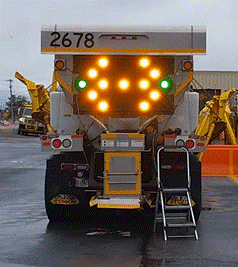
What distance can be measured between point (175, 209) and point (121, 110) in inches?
69.2

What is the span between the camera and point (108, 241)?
31.9ft

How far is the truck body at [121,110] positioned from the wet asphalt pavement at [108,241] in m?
0.48

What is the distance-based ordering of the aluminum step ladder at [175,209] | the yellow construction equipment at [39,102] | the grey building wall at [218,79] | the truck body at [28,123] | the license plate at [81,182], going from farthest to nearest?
the truck body at [28,123] → the grey building wall at [218,79] → the yellow construction equipment at [39,102] → the license plate at [81,182] → the aluminum step ladder at [175,209]

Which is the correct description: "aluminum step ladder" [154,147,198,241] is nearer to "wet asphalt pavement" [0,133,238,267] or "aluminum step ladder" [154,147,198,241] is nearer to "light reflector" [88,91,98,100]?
"wet asphalt pavement" [0,133,238,267]

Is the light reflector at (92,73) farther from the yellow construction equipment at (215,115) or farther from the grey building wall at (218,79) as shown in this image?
the grey building wall at (218,79)

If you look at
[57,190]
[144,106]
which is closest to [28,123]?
[57,190]

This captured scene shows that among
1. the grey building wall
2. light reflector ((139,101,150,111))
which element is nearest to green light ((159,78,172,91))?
light reflector ((139,101,150,111))

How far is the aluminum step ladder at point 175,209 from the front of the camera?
991 cm

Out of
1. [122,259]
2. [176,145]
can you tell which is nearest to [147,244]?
[122,259]

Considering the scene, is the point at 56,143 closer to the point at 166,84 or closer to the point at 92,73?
the point at 92,73

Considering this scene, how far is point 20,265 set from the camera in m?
8.15

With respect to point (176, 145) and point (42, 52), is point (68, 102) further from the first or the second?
point (176, 145)

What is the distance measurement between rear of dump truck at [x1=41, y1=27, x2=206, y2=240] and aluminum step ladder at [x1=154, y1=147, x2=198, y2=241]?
3 cm

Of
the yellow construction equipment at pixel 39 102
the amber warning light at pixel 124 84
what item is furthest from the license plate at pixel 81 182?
the yellow construction equipment at pixel 39 102
